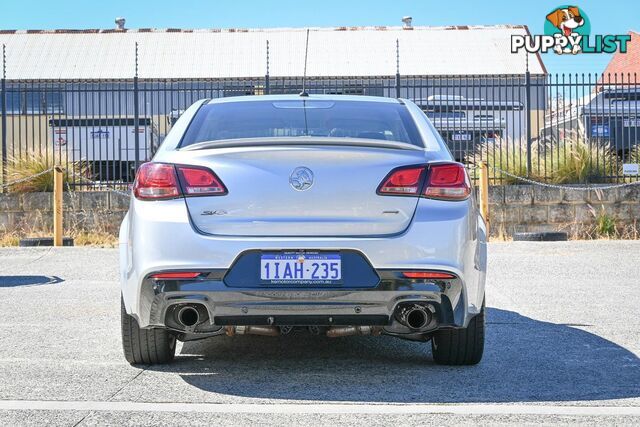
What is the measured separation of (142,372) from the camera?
16.7 feet

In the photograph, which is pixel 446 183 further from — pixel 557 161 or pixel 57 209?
pixel 557 161

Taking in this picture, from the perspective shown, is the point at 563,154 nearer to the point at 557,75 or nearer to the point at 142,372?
the point at 557,75

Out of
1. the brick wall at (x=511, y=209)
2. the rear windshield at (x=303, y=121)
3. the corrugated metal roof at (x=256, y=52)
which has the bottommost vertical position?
the brick wall at (x=511, y=209)

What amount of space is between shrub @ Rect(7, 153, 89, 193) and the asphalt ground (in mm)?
8443

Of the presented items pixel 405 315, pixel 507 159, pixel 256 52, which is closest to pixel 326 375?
pixel 405 315

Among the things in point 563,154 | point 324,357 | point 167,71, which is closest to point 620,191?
point 563,154

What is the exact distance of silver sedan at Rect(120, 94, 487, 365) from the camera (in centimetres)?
456

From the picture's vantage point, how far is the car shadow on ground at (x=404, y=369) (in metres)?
4.61

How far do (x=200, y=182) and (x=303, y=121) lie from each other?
873 millimetres

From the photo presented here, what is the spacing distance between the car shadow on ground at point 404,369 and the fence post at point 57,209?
8337 millimetres

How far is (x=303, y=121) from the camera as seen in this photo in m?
5.28

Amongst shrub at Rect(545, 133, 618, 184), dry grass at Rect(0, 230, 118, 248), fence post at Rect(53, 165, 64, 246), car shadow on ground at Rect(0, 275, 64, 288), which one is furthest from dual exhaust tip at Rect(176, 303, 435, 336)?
shrub at Rect(545, 133, 618, 184)

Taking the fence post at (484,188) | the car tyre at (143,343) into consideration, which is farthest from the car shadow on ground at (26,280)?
the fence post at (484,188)

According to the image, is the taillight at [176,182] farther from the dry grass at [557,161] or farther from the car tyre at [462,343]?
the dry grass at [557,161]
